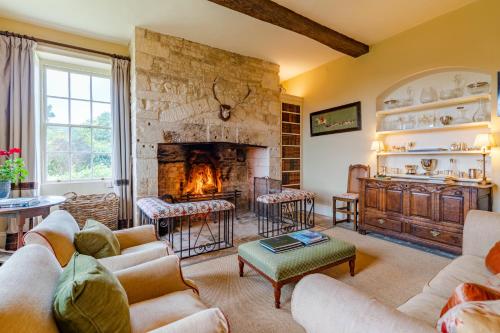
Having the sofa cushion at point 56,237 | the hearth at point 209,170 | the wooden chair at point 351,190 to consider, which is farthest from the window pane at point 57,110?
the wooden chair at point 351,190

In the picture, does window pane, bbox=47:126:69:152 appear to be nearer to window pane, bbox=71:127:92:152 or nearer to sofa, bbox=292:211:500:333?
window pane, bbox=71:127:92:152

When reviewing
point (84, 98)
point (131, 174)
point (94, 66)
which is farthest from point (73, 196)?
point (94, 66)

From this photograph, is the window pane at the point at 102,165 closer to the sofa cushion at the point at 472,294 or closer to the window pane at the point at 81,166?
the window pane at the point at 81,166

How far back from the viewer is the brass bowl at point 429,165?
3.57m

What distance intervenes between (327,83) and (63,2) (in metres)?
4.35

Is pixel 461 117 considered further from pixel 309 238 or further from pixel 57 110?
pixel 57 110

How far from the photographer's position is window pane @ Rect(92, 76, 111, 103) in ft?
13.3

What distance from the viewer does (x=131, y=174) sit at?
4012 mm

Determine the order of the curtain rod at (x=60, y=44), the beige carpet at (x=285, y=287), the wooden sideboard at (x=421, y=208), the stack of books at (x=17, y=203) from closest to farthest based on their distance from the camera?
the beige carpet at (x=285, y=287), the stack of books at (x=17, y=203), the wooden sideboard at (x=421, y=208), the curtain rod at (x=60, y=44)

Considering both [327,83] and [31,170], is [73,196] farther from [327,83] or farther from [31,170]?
[327,83]

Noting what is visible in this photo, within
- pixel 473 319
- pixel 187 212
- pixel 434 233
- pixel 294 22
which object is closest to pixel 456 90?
pixel 434 233

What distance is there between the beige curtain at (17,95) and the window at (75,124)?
1.12 ft

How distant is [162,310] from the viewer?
1249mm

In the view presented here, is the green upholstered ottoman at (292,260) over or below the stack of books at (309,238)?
below
